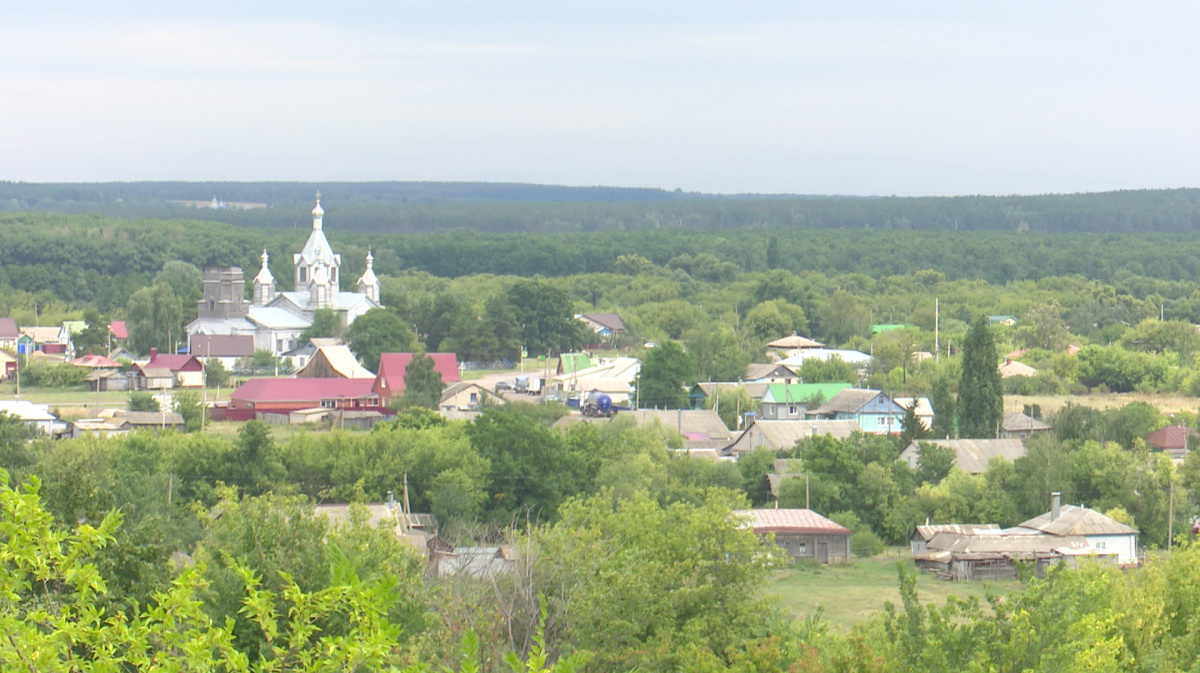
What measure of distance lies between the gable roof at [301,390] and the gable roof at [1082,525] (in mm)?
24201

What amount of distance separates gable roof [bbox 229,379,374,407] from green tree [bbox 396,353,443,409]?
165 centimetres

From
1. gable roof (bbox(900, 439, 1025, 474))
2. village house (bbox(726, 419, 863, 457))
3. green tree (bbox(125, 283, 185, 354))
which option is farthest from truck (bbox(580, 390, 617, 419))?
green tree (bbox(125, 283, 185, 354))

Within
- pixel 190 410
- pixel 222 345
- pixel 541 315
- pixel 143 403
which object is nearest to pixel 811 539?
pixel 190 410

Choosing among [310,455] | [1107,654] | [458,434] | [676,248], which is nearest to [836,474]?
[458,434]

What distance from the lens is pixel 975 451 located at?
35.9m

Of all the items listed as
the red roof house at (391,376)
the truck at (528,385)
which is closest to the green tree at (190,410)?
the red roof house at (391,376)

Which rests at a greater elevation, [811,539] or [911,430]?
[911,430]

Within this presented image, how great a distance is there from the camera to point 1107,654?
39.9 ft

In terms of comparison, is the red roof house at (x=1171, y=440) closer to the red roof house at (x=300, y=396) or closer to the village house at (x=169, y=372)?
the red roof house at (x=300, y=396)

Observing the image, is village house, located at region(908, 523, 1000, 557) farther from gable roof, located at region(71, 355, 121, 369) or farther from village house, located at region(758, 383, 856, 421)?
gable roof, located at region(71, 355, 121, 369)

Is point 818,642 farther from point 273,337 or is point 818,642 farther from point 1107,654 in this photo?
point 273,337

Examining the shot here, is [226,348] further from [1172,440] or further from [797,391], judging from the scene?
[1172,440]

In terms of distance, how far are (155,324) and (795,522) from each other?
4168cm

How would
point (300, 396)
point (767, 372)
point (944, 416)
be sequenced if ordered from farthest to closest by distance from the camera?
1. point (767, 372)
2. point (300, 396)
3. point (944, 416)
